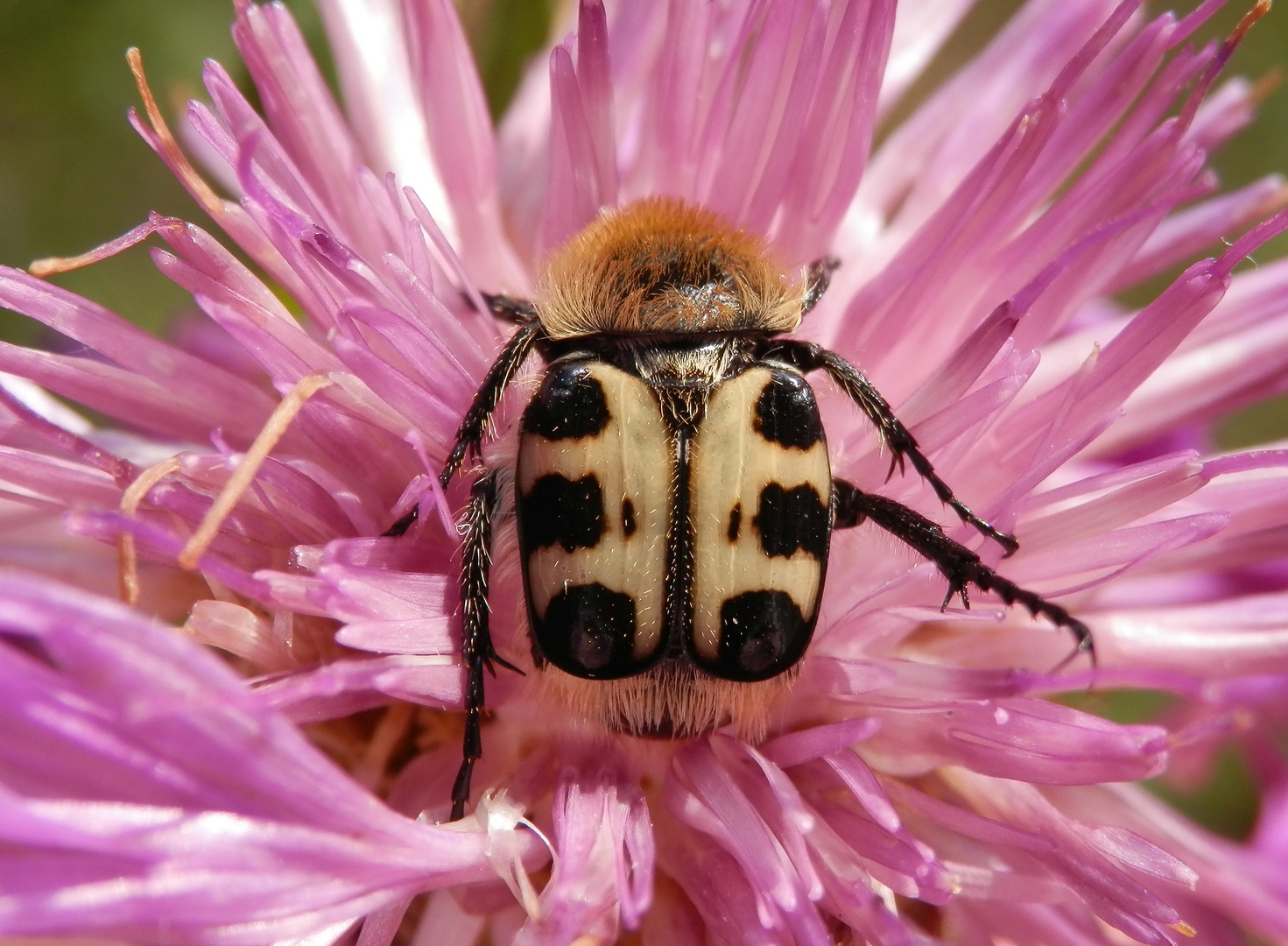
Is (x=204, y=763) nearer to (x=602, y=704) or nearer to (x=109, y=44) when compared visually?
(x=602, y=704)

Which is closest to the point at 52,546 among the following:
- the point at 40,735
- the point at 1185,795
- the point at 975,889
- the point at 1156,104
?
the point at 40,735

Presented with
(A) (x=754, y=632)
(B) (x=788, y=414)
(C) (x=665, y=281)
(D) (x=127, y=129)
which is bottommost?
(A) (x=754, y=632)

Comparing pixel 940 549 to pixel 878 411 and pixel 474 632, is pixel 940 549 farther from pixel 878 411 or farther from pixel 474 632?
pixel 474 632

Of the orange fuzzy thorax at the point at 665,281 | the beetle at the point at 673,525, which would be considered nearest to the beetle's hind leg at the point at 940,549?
the beetle at the point at 673,525

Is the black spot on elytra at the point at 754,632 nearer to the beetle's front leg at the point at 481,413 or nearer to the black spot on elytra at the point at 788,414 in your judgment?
the black spot on elytra at the point at 788,414

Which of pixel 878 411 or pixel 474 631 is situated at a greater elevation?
pixel 878 411

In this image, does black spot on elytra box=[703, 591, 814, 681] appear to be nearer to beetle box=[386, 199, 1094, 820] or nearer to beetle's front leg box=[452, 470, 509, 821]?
beetle box=[386, 199, 1094, 820]

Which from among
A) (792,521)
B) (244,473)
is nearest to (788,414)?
(792,521)

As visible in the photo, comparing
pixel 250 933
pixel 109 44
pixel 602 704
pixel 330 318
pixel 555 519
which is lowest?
pixel 250 933
